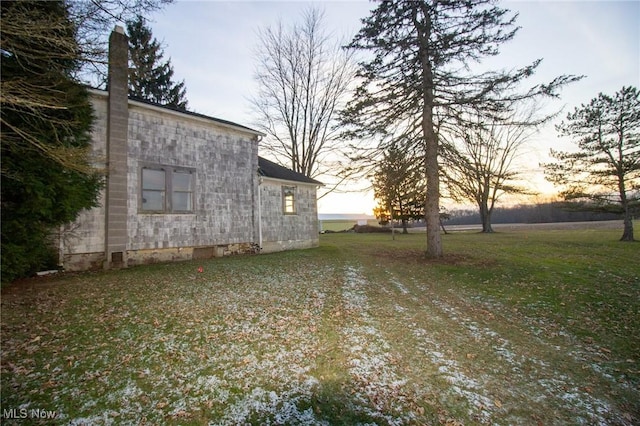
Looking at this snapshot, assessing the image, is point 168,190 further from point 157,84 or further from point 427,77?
point 157,84

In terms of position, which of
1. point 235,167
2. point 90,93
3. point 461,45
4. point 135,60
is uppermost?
point 461,45

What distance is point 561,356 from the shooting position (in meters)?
3.82

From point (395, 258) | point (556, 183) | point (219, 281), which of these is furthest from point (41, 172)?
point (556, 183)

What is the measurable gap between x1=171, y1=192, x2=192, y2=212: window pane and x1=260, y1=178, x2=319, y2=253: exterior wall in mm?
3252

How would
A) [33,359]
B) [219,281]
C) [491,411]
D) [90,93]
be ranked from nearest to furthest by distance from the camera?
[491,411]
[33,359]
[219,281]
[90,93]

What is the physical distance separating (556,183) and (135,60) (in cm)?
2372

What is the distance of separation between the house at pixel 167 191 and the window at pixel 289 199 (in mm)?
145

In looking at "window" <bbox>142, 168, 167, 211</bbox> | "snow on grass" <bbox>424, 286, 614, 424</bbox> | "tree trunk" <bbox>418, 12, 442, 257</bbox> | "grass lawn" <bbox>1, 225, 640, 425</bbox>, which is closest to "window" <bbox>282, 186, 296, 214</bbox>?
"window" <bbox>142, 168, 167, 211</bbox>

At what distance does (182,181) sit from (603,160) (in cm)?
2337

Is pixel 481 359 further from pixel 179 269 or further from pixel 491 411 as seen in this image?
pixel 179 269

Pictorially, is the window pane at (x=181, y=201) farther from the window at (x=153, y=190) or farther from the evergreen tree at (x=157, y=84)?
the evergreen tree at (x=157, y=84)

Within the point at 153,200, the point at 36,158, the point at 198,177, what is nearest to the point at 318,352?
the point at 36,158

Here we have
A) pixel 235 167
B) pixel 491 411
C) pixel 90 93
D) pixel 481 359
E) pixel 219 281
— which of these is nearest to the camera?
pixel 491 411

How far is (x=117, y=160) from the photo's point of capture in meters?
8.99
